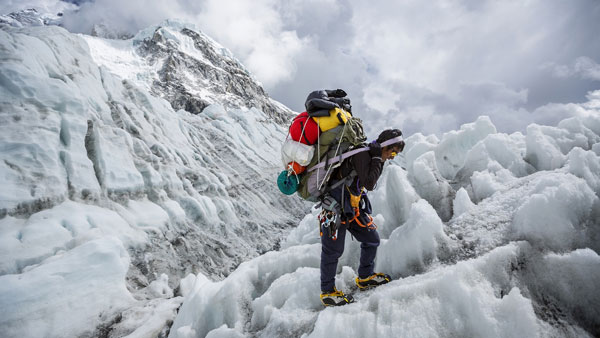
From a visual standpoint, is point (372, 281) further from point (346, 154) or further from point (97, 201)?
point (97, 201)

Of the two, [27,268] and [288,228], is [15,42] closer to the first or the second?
[27,268]

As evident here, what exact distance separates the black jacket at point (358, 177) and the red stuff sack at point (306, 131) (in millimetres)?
440

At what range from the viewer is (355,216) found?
9.51 feet

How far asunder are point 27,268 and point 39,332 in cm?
273

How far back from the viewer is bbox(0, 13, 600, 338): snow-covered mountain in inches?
89.4

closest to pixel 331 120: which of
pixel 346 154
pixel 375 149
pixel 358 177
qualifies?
pixel 346 154

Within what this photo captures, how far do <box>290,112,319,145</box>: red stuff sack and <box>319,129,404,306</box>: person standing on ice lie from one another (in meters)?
0.45

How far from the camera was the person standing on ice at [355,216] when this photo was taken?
2732mm

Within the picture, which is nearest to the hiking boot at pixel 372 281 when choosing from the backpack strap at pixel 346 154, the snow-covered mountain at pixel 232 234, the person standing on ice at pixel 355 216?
the person standing on ice at pixel 355 216

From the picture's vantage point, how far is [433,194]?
5418mm

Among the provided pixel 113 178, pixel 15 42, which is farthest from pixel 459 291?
pixel 15 42

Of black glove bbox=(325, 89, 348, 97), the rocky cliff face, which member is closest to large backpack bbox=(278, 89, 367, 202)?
black glove bbox=(325, 89, 348, 97)

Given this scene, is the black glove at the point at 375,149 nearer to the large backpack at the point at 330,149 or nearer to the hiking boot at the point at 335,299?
the large backpack at the point at 330,149

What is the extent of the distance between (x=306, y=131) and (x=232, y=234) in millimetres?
15413
